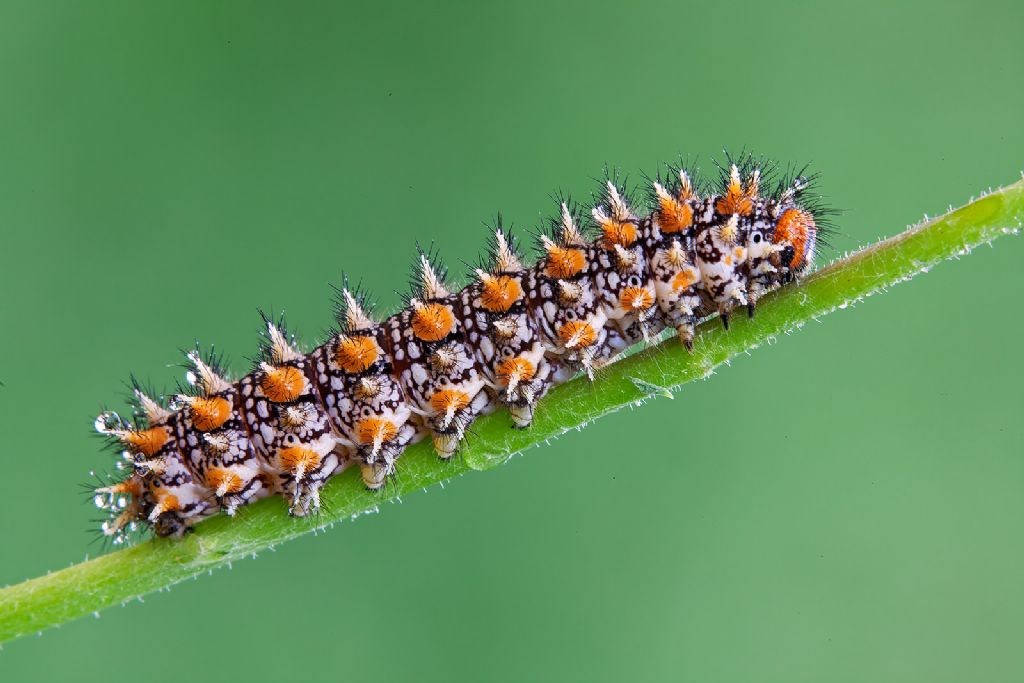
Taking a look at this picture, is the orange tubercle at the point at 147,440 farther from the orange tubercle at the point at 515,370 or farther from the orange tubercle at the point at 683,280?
the orange tubercle at the point at 683,280

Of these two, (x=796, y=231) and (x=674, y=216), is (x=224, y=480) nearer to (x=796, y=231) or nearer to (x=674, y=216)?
(x=674, y=216)

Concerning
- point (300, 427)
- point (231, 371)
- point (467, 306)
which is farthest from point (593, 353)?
point (231, 371)

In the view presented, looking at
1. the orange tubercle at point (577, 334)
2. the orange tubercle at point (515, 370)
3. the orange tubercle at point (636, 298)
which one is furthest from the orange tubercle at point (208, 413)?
the orange tubercle at point (636, 298)

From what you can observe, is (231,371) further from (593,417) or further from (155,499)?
(593,417)

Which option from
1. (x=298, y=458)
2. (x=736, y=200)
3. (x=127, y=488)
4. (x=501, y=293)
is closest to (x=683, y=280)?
(x=736, y=200)

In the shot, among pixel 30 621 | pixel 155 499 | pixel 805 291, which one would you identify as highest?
pixel 155 499

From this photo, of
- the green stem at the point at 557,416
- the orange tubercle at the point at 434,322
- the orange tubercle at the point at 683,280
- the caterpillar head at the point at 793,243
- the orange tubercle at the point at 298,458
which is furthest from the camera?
the orange tubercle at the point at 434,322

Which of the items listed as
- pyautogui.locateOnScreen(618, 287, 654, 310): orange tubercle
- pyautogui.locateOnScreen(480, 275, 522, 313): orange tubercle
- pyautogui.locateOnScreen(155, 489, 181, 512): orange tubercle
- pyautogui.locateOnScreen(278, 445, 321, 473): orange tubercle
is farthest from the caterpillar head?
pyautogui.locateOnScreen(155, 489, 181, 512): orange tubercle
